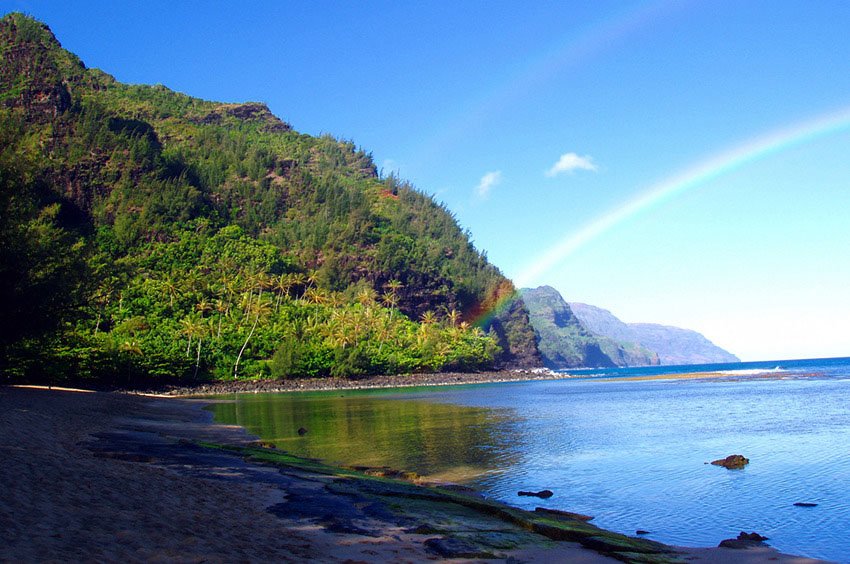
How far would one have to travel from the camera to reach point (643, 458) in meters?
26.0

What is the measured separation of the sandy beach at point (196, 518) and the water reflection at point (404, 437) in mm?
7373

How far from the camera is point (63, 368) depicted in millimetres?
70000

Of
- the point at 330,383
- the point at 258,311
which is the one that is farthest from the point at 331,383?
the point at 258,311

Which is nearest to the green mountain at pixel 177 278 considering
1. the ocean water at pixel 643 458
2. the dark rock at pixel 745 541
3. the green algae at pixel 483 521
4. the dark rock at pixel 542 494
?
the ocean water at pixel 643 458

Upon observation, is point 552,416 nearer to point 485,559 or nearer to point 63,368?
point 485,559

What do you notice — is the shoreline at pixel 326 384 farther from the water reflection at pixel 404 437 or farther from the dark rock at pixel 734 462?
the dark rock at pixel 734 462

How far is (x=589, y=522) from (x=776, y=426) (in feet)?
89.0

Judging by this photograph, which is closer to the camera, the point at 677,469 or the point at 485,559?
the point at 485,559

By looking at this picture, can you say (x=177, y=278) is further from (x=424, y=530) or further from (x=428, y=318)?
(x=424, y=530)

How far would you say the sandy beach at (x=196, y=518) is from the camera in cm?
865

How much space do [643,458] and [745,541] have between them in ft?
42.0

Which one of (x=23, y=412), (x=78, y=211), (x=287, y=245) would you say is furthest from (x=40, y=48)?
(x=23, y=412)

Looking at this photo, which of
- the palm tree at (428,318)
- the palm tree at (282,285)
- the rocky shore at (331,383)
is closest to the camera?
the rocky shore at (331,383)

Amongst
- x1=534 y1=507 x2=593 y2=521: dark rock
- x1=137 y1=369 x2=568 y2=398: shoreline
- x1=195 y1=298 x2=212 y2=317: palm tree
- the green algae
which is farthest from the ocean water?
x1=195 y1=298 x2=212 y2=317: palm tree
